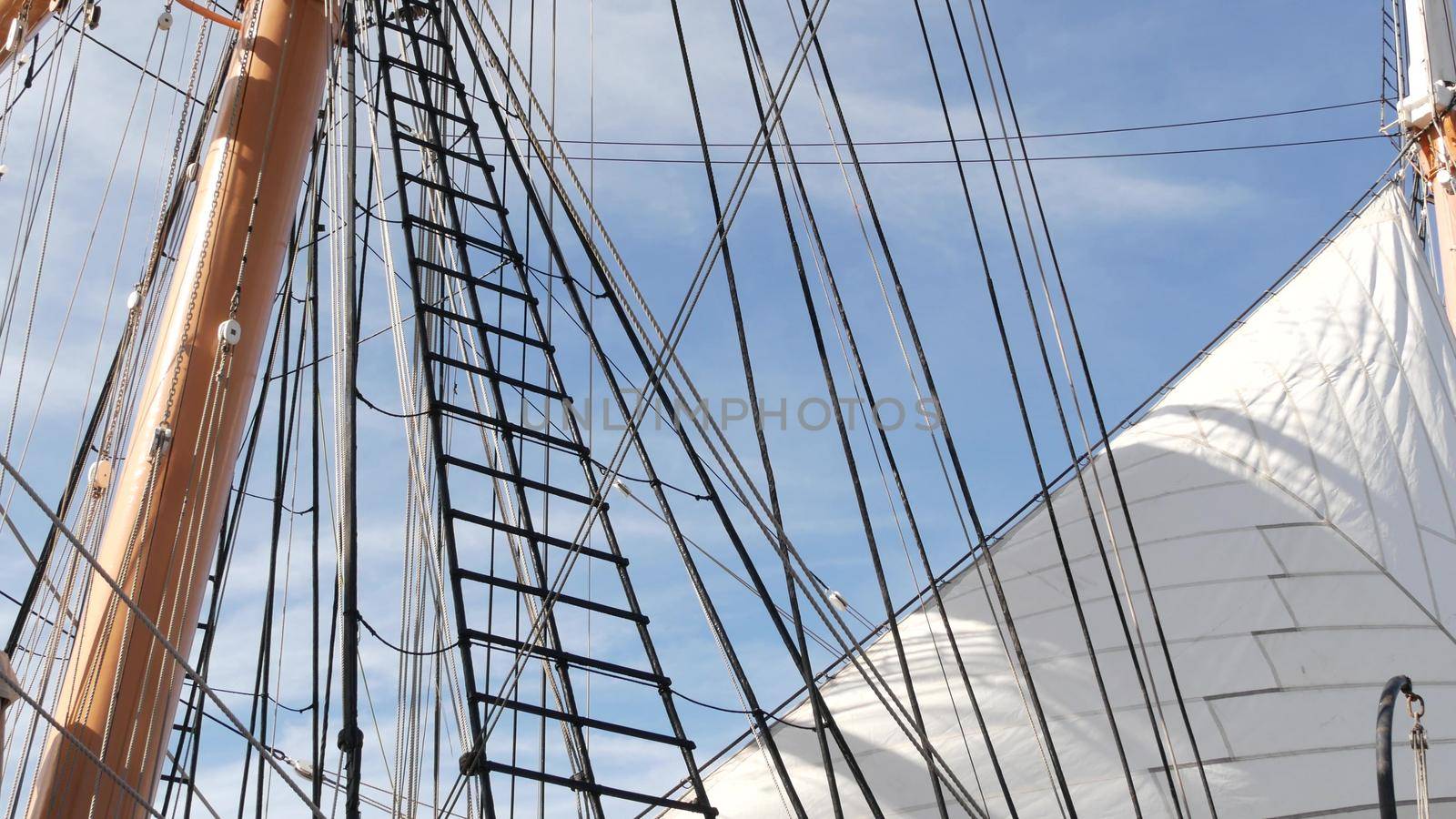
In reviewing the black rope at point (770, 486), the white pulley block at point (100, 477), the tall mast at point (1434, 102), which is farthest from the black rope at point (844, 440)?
the tall mast at point (1434, 102)

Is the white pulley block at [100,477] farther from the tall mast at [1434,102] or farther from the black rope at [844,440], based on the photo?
the tall mast at [1434,102]

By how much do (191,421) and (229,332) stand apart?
1.21ft

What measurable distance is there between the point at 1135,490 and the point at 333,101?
169 inches

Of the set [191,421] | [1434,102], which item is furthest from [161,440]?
[1434,102]

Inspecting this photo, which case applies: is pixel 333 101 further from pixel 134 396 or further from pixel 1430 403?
pixel 1430 403

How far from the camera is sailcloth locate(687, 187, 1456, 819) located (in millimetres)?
5098

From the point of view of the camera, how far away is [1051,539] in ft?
20.7

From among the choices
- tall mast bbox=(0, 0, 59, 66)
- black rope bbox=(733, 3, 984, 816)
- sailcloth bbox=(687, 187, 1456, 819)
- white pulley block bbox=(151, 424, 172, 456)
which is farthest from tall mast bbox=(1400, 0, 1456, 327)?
tall mast bbox=(0, 0, 59, 66)

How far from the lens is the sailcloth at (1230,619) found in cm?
510

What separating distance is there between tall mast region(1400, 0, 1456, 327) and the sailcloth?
2975mm

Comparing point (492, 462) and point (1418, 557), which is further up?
point (492, 462)

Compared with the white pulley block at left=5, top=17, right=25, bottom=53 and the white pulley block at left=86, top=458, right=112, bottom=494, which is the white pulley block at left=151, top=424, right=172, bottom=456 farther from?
the white pulley block at left=5, top=17, right=25, bottom=53

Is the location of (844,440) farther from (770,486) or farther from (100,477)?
Result: (100,477)

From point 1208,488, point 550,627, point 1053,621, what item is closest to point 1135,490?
point 1208,488
